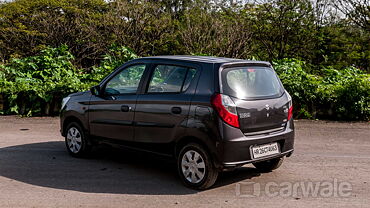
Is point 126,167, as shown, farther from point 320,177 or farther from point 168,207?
point 320,177

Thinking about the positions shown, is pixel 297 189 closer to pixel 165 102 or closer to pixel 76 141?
pixel 165 102

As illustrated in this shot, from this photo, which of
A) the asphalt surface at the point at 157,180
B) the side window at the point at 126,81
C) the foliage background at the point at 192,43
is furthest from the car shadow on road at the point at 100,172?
the foliage background at the point at 192,43

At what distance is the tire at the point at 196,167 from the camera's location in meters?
5.55

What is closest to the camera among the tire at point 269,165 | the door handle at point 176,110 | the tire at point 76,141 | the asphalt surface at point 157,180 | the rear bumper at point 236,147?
the asphalt surface at point 157,180

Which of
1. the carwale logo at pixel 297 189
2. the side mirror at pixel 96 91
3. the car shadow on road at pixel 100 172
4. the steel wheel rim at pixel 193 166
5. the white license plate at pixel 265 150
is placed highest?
the side mirror at pixel 96 91

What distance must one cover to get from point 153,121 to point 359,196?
277 cm

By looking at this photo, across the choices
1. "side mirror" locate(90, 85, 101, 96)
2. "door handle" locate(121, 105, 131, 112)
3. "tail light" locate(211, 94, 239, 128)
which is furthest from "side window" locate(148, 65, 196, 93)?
"side mirror" locate(90, 85, 101, 96)

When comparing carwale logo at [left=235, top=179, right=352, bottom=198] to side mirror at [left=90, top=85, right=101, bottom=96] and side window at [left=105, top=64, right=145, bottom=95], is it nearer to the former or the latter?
side window at [left=105, top=64, right=145, bottom=95]

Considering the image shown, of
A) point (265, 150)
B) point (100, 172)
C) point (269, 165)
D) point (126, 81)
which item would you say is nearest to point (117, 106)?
point (126, 81)

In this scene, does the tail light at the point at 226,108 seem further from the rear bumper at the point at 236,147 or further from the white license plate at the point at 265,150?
the white license plate at the point at 265,150

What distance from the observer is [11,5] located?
101 ft

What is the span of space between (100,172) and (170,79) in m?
1.76

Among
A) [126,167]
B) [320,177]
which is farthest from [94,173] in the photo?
[320,177]

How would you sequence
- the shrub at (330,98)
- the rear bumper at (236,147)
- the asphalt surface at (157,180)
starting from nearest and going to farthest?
the asphalt surface at (157,180)
the rear bumper at (236,147)
the shrub at (330,98)
